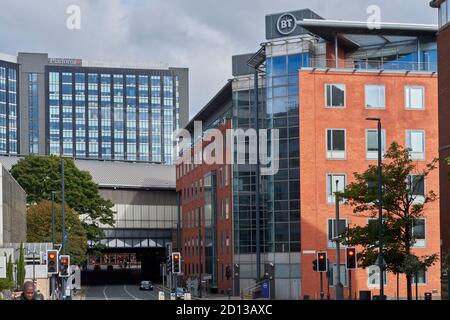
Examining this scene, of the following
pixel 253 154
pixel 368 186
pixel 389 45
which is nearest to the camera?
pixel 368 186

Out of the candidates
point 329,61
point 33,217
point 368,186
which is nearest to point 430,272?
point 329,61

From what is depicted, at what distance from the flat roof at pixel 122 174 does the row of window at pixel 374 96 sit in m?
64.0

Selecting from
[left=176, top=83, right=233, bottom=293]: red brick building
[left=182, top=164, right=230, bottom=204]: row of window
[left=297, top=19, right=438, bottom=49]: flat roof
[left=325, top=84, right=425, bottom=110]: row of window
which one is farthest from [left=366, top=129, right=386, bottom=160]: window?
[left=182, top=164, right=230, bottom=204]: row of window

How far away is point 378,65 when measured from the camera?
241ft

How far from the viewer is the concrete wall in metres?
57.6

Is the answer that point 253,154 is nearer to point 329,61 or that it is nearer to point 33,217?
point 329,61

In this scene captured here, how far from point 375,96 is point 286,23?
10.1 m

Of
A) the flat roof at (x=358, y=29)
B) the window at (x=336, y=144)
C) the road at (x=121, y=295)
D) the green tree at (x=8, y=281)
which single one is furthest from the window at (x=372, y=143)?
the green tree at (x=8, y=281)

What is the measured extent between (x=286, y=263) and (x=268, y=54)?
17.7 meters

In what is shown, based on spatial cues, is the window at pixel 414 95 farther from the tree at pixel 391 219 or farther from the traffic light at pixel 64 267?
the traffic light at pixel 64 267

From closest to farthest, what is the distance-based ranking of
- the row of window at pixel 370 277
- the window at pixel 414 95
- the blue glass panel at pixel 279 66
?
the row of window at pixel 370 277 → the window at pixel 414 95 → the blue glass panel at pixel 279 66

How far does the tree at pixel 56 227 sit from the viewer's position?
268 feet

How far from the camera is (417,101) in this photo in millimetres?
70562

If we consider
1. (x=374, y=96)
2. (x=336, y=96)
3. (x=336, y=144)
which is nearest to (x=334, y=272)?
(x=336, y=144)
